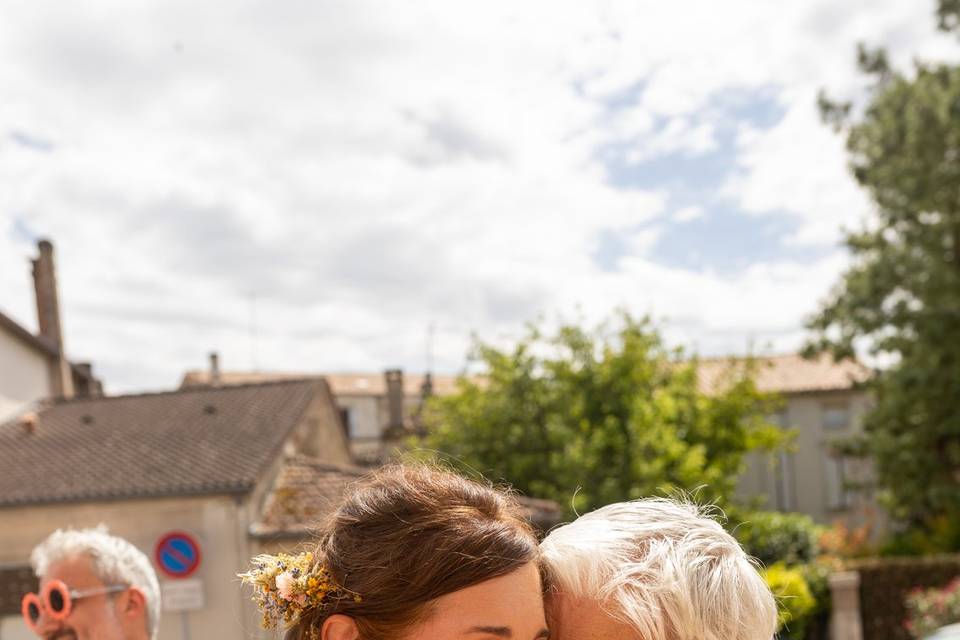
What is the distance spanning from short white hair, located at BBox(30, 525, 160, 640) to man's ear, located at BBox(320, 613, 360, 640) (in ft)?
5.13

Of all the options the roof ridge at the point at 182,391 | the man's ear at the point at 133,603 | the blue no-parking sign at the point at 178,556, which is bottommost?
the blue no-parking sign at the point at 178,556

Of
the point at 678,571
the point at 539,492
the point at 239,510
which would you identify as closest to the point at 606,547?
the point at 678,571

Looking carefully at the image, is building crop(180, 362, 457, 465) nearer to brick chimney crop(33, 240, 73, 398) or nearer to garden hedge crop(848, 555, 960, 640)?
brick chimney crop(33, 240, 73, 398)

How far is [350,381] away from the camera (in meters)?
49.2

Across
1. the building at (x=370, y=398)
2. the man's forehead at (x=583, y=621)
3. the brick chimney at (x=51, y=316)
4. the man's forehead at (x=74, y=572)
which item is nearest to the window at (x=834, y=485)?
the building at (x=370, y=398)

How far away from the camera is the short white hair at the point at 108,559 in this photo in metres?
3.21

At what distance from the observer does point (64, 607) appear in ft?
10.2

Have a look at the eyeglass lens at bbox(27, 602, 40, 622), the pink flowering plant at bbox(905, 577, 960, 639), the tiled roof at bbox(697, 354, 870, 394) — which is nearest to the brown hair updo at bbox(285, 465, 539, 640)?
the eyeglass lens at bbox(27, 602, 40, 622)

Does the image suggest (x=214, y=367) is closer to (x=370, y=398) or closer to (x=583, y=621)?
(x=370, y=398)

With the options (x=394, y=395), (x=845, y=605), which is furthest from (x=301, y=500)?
(x=394, y=395)

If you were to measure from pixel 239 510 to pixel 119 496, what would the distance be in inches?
85.5

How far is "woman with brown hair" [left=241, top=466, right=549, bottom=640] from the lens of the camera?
6.03 ft

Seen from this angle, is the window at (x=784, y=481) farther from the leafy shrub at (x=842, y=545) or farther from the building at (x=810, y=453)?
the leafy shrub at (x=842, y=545)

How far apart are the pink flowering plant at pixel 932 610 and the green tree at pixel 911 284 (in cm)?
371
